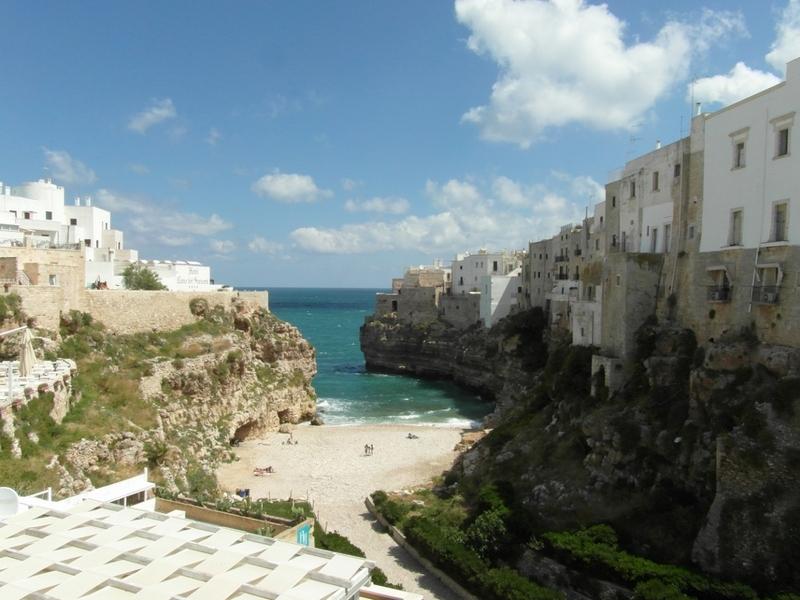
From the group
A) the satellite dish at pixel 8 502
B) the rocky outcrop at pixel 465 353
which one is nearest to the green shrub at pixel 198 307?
the rocky outcrop at pixel 465 353

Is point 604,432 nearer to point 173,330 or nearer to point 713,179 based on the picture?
point 713,179

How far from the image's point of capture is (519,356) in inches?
1986

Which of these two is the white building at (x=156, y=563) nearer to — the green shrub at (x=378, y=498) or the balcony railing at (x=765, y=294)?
the green shrub at (x=378, y=498)

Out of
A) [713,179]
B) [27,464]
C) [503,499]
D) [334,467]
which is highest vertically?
[713,179]

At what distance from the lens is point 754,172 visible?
20266 millimetres

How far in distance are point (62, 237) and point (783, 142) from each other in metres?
40.2

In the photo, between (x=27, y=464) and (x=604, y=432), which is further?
(x=604, y=432)

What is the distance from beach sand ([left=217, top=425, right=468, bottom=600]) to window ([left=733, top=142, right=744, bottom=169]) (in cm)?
1734

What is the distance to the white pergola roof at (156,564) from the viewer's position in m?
8.62

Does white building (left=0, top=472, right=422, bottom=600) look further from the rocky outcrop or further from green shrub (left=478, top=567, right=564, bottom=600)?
Answer: the rocky outcrop

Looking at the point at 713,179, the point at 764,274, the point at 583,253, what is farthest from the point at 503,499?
the point at 583,253

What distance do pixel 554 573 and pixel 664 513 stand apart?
3800 mm

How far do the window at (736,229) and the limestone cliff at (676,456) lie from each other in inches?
132

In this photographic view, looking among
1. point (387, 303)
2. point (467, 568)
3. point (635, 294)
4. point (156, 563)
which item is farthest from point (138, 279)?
Answer: point (387, 303)
